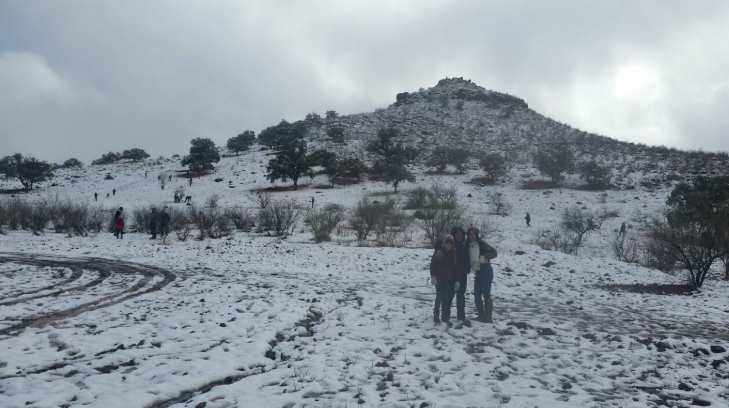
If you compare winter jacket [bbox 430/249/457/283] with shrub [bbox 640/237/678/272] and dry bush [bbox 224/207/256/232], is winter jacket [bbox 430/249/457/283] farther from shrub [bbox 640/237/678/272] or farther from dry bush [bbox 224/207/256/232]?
dry bush [bbox 224/207/256/232]

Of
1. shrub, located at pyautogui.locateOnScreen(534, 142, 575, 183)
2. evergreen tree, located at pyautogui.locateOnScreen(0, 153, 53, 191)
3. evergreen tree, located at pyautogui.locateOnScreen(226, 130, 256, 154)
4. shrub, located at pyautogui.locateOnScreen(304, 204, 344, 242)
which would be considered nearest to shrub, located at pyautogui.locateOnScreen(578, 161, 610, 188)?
shrub, located at pyautogui.locateOnScreen(534, 142, 575, 183)

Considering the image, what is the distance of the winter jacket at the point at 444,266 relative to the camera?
8.82m

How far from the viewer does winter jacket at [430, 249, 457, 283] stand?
882 cm

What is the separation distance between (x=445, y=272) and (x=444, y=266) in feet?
0.37

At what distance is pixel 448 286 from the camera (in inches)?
348

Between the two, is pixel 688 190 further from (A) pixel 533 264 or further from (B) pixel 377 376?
(B) pixel 377 376

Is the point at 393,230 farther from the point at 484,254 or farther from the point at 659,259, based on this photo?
the point at 484,254

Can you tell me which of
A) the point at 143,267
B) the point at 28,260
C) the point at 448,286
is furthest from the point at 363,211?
the point at 448,286

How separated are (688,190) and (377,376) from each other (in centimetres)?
3262

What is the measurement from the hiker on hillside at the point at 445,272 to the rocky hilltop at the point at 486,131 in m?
49.4

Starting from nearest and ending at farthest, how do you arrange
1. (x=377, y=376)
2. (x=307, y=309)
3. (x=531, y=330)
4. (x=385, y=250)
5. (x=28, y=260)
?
(x=377, y=376) → (x=531, y=330) → (x=307, y=309) → (x=28, y=260) → (x=385, y=250)

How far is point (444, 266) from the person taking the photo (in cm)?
885

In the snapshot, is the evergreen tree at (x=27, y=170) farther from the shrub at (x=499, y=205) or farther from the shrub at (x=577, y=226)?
the shrub at (x=577, y=226)

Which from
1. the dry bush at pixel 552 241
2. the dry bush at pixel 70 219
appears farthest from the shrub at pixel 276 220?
the dry bush at pixel 552 241
